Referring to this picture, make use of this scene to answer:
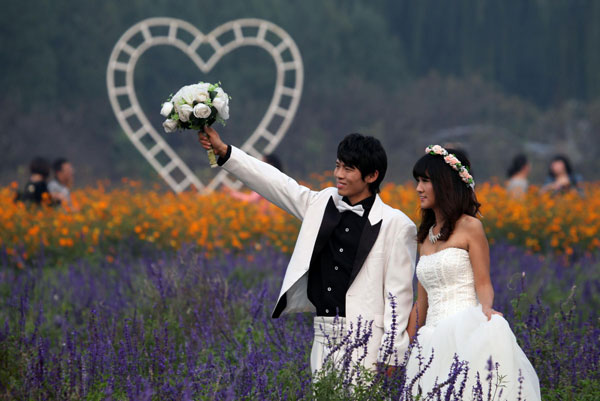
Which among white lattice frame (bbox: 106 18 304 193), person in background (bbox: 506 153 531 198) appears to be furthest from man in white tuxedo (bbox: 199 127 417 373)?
person in background (bbox: 506 153 531 198)

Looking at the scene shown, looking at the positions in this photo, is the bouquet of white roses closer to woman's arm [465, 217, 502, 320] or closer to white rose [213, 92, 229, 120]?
white rose [213, 92, 229, 120]

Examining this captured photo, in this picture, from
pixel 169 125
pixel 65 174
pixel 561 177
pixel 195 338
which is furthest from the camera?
pixel 561 177

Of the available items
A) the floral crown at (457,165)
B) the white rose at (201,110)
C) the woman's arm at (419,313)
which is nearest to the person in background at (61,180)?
the white rose at (201,110)

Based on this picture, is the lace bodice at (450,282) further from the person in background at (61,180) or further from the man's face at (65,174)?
the man's face at (65,174)

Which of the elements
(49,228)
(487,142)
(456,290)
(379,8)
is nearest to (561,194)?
(49,228)

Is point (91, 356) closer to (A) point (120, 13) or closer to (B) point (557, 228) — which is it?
(B) point (557, 228)

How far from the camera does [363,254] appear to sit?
320 centimetres

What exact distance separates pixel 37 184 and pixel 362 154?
5.40 m

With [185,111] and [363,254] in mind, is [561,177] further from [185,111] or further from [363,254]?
[185,111]

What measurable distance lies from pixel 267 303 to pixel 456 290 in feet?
5.47

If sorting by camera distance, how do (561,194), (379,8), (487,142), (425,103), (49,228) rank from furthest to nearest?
(379,8)
(425,103)
(487,142)
(561,194)
(49,228)

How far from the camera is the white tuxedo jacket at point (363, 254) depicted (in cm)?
316

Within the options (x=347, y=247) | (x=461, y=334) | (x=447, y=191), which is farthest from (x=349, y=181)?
(x=461, y=334)

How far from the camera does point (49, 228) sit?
715 cm
